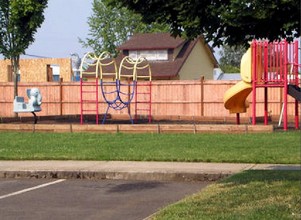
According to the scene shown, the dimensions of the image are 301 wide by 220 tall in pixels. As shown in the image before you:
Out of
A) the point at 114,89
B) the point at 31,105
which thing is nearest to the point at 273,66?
the point at 31,105

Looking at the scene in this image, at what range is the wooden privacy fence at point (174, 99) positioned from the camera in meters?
31.2

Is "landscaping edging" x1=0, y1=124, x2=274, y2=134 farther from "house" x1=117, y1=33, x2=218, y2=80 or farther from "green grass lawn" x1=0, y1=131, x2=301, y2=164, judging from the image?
"house" x1=117, y1=33, x2=218, y2=80

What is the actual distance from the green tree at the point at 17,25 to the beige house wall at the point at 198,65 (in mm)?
24810

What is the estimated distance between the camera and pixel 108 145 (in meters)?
17.1

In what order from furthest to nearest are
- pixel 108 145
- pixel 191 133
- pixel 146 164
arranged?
pixel 191 133 → pixel 108 145 → pixel 146 164

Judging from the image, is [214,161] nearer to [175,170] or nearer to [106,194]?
[175,170]

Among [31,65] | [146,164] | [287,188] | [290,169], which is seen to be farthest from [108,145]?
[31,65]

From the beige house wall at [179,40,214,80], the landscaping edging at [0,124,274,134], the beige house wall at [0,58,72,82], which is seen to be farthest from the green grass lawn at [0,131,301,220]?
the beige house wall at [179,40,214,80]

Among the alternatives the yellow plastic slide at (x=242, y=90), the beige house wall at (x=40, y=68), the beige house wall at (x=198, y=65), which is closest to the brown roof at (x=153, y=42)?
the beige house wall at (x=198, y=65)

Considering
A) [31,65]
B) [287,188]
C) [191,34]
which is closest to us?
[191,34]

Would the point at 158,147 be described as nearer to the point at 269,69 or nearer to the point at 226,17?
the point at 269,69

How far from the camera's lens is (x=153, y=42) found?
172ft

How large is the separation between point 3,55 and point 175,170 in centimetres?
1742

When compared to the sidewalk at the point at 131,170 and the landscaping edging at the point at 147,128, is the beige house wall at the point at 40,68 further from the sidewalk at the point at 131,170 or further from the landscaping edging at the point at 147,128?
the sidewalk at the point at 131,170
